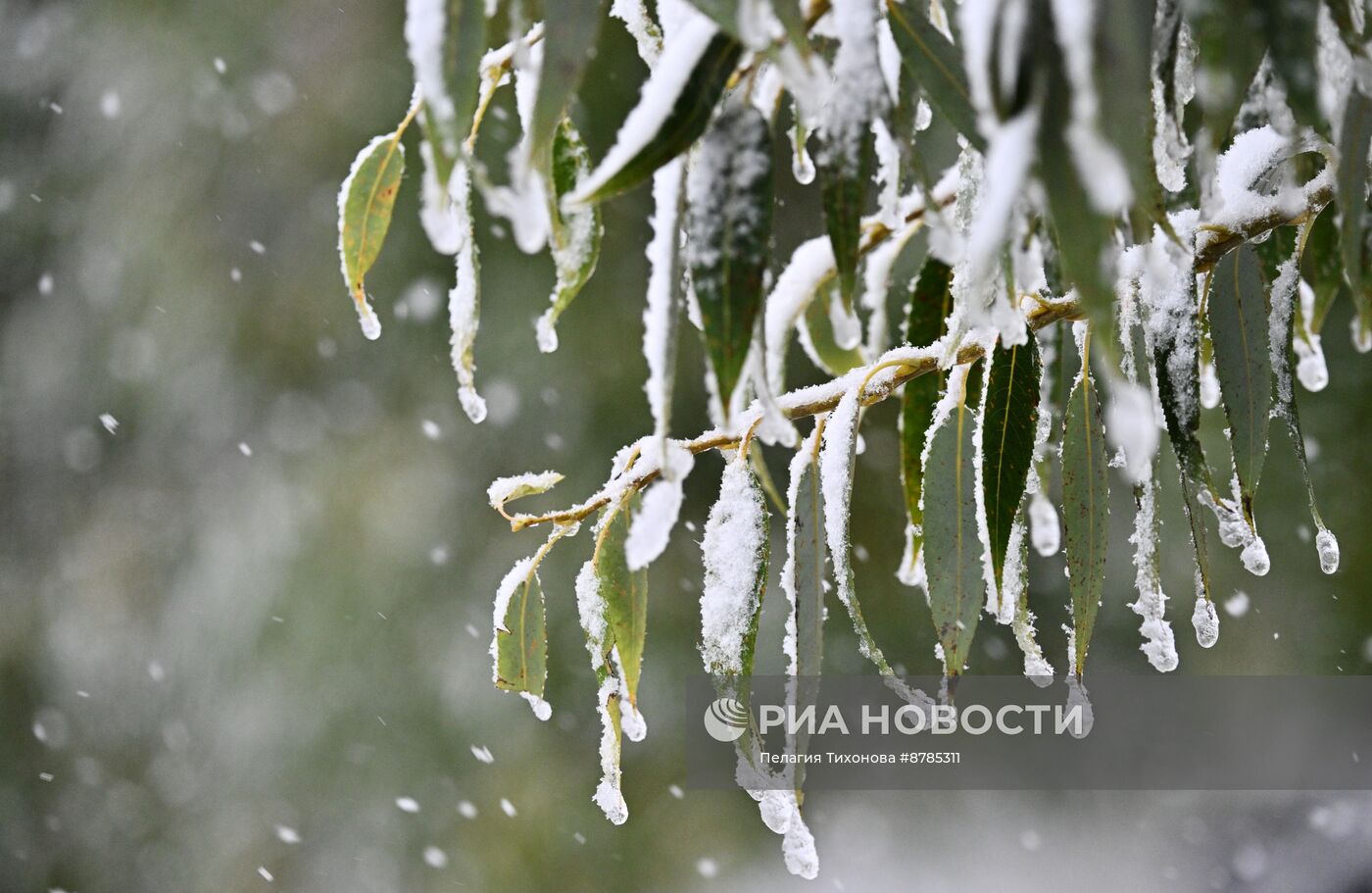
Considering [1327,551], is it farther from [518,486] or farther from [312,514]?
[312,514]

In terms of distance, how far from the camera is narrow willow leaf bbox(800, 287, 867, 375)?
3.11ft

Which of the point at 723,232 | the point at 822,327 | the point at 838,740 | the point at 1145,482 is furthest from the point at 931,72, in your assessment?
the point at 838,740

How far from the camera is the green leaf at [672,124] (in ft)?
1.51

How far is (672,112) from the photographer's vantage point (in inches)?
18.5

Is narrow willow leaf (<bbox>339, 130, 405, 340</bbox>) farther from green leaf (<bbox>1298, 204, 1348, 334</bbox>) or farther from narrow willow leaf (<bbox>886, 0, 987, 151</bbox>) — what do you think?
green leaf (<bbox>1298, 204, 1348, 334</bbox>)

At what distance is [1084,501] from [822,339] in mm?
286

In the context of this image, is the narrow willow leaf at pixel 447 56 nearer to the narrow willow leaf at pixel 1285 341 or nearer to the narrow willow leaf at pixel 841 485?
the narrow willow leaf at pixel 841 485

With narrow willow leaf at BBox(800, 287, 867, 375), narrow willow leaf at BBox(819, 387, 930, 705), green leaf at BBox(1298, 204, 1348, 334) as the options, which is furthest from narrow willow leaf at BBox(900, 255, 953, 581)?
green leaf at BBox(1298, 204, 1348, 334)

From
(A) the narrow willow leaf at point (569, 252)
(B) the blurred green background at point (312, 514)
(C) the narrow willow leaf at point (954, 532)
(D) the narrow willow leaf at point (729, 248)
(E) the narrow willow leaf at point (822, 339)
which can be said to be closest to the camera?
(D) the narrow willow leaf at point (729, 248)

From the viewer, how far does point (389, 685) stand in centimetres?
262

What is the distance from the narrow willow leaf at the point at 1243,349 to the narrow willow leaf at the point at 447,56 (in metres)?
0.55

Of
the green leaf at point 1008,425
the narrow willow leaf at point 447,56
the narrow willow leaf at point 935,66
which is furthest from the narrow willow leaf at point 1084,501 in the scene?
the narrow willow leaf at point 447,56

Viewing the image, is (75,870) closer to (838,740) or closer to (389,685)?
(389,685)

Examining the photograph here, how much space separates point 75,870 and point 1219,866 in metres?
3.06
